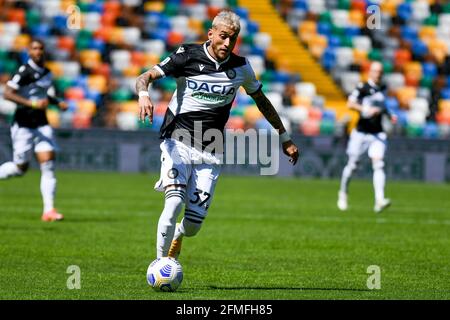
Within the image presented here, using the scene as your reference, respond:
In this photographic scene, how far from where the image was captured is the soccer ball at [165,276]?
9.20 metres

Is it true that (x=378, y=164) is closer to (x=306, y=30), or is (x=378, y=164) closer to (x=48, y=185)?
(x=48, y=185)

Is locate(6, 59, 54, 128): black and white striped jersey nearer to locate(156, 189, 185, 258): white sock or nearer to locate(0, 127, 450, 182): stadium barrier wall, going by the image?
locate(156, 189, 185, 258): white sock

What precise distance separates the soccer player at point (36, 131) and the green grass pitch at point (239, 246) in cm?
62

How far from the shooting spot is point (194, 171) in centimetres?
977

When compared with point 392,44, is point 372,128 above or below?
below

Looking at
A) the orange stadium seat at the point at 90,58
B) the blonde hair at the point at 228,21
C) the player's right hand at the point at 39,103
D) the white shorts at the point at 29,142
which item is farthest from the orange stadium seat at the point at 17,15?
the blonde hair at the point at 228,21

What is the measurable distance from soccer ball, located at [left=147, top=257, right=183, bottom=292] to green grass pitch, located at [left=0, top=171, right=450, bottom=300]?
0.09m

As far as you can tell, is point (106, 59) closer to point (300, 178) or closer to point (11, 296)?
point (300, 178)

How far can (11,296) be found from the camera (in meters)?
8.71

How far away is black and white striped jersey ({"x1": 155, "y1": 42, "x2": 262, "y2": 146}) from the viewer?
965 cm

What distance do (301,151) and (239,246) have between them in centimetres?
1594

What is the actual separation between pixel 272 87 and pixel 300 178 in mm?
4134

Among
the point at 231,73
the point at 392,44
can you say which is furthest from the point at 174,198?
the point at 392,44

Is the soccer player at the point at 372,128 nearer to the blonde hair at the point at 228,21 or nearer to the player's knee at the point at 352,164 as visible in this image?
the player's knee at the point at 352,164
